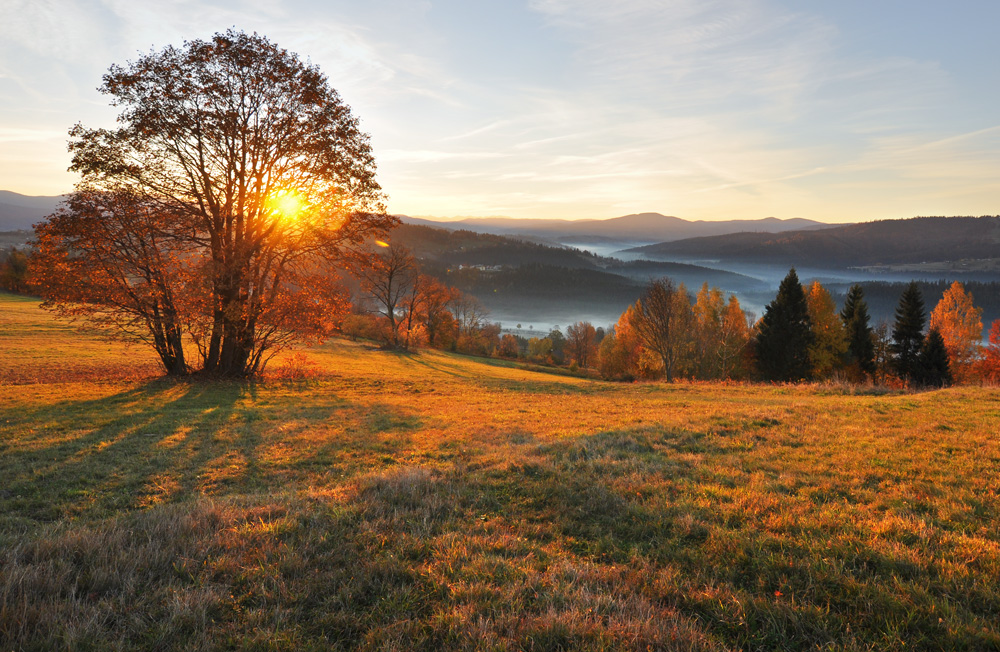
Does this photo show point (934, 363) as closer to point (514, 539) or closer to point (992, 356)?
point (992, 356)

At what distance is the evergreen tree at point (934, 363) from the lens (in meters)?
45.2

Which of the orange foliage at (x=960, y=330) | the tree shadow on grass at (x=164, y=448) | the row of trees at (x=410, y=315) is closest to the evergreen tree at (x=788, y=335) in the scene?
the orange foliage at (x=960, y=330)

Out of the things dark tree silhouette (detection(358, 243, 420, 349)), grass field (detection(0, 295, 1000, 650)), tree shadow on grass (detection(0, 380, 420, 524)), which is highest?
dark tree silhouette (detection(358, 243, 420, 349))

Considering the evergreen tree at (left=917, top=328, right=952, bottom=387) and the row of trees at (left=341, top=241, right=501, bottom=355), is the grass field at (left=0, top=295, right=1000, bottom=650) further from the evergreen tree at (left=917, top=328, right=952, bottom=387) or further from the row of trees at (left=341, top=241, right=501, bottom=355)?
the evergreen tree at (left=917, top=328, right=952, bottom=387)

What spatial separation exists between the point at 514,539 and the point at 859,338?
2462 inches

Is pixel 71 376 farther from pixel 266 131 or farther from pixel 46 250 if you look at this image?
pixel 266 131

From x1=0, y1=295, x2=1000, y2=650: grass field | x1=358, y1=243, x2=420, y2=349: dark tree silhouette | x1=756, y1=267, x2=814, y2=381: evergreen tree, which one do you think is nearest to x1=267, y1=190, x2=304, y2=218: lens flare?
x1=0, y1=295, x2=1000, y2=650: grass field

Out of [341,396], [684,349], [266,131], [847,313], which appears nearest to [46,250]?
[266,131]

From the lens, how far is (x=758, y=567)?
4016mm

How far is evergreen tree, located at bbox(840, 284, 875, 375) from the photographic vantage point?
168 ft

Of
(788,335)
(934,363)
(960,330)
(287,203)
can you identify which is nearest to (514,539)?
(287,203)

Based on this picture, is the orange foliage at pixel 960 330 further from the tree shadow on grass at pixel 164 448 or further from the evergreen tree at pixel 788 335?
the tree shadow on grass at pixel 164 448

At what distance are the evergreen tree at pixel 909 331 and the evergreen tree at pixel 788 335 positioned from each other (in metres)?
13.0

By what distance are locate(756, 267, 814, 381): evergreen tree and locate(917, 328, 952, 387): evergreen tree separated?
35.1 feet
